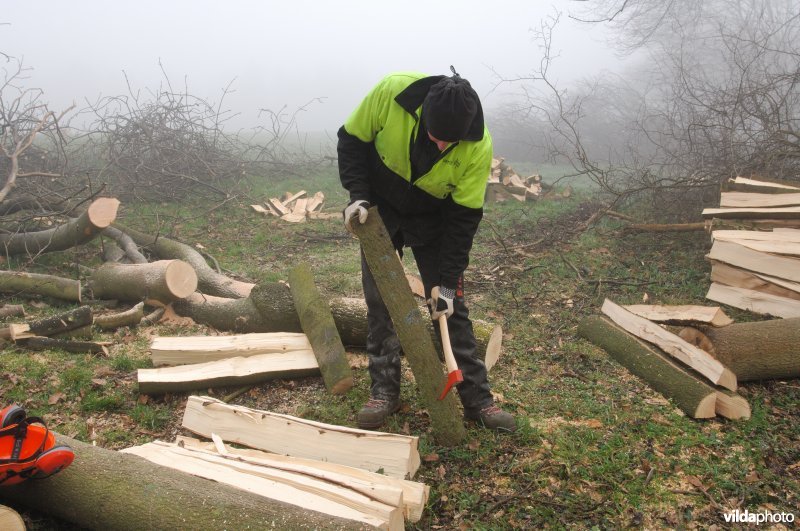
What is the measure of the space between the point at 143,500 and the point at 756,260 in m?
4.79

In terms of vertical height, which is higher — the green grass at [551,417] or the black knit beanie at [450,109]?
the black knit beanie at [450,109]

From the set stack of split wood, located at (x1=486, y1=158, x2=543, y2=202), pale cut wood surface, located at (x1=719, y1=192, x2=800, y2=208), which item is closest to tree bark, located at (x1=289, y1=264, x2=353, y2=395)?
pale cut wood surface, located at (x1=719, y1=192, x2=800, y2=208)

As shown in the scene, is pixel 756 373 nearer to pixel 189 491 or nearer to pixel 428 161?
pixel 428 161

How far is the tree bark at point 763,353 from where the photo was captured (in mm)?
3455

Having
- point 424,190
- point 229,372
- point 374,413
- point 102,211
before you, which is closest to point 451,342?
point 374,413

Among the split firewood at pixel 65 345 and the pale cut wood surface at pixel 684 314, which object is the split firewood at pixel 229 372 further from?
the pale cut wood surface at pixel 684 314

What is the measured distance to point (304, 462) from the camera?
2.55m

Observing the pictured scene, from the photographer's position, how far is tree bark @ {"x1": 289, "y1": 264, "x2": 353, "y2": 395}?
3.44m

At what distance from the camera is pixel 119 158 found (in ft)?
27.9

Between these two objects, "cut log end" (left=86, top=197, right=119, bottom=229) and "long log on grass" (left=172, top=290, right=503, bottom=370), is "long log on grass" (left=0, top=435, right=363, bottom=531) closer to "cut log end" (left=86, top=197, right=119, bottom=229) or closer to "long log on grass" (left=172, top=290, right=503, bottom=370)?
"long log on grass" (left=172, top=290, right=503, bottom=370)

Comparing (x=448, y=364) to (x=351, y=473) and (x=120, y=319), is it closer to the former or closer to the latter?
(x=351, y=473)

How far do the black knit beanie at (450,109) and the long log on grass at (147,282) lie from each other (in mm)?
2912

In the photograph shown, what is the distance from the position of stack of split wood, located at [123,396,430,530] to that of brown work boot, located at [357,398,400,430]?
33 centimetres

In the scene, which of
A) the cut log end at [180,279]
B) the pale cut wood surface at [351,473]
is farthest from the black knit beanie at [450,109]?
the cut log end at [180,279]
